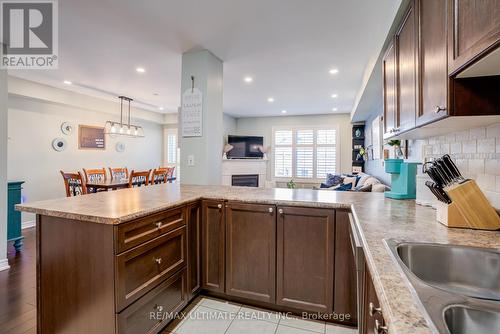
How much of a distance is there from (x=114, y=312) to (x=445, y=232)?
1.71m

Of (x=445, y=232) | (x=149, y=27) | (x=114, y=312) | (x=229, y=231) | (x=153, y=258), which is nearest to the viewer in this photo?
(x=445, y=232)

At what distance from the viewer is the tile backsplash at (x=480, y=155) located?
1.22 meters

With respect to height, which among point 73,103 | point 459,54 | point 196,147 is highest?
point 73,103

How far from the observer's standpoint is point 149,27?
2.42 metres

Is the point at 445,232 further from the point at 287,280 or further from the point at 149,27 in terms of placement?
the point at 149,27

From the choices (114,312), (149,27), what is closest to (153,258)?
(114,312)

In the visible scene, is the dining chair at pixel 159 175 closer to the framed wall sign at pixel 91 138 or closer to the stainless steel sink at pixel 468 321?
the framed wall sign at pixel 91 138

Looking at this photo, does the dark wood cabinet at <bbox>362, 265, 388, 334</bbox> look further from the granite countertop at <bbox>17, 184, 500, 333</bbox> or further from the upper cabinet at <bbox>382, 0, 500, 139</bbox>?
the upper cabinet at <bbox>382, 0, 500, 139</bbox>

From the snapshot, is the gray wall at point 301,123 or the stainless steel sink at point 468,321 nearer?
the stainless steel sink at point 468,321

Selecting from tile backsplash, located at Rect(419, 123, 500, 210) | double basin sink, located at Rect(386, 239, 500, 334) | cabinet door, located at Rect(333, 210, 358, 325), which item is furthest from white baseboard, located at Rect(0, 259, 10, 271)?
tile backsplash, located at Rect(419, 123, 500, 210)

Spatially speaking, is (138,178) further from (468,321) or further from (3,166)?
(468,321)

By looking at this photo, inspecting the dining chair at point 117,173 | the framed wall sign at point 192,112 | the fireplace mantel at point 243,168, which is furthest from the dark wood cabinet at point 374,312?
the dining chair at point 117,173

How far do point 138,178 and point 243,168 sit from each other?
263 centimetres

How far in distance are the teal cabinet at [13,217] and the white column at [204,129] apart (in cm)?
219
